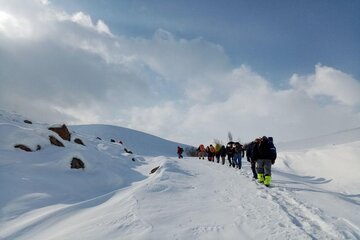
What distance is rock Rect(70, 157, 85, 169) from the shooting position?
1915cm

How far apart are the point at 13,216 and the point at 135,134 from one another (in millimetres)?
80919

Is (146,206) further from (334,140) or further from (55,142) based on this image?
(334,140)

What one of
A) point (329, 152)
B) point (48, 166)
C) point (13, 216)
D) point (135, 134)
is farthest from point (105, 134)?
point (13, 216)

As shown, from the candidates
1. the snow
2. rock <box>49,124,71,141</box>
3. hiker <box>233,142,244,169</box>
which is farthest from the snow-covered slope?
the snow

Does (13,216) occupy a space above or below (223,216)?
below

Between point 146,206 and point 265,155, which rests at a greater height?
point 265,155

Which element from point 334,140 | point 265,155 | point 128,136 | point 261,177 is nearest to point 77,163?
point 261,177

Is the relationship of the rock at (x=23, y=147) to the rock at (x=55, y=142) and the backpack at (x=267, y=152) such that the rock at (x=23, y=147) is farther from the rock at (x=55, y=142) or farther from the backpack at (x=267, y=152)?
the backpack at (x=267, y=152)

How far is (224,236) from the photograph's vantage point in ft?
22.7

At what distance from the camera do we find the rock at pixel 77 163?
754 inches

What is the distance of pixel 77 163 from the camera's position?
19469mm

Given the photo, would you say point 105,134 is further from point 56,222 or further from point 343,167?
point 56,222

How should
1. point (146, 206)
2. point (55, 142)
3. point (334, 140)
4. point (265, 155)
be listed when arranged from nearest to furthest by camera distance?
1. point (146, 206)
2. point (265, 155)
3. point (55, 142)
4. point (334, 140)

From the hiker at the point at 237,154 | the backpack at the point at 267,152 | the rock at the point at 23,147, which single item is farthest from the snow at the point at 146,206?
the hiker at the point at 237,154
